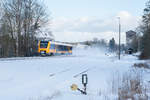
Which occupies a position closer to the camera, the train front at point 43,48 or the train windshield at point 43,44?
the train front at point 43,48

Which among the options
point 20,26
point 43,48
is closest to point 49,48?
point 43,48

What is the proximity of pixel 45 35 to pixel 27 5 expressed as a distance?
23.8ft

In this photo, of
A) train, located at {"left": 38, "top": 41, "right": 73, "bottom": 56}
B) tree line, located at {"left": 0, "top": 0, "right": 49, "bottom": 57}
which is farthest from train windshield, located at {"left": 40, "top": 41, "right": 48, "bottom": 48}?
tree line, located at {"left": 0, "top": 0, "right": 49, "bottom": 57}

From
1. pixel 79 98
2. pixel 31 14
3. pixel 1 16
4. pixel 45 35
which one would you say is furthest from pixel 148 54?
pixel 79 98

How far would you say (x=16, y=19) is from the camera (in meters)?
40.2

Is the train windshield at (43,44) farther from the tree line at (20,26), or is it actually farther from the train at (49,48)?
the tree line at (20,26)

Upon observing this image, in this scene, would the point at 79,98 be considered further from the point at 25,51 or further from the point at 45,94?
the point at 25,51

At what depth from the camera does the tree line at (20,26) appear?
3935cm

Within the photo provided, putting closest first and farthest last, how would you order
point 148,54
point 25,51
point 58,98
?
1. point 58,98
2. point 148,54
3. point 25,51

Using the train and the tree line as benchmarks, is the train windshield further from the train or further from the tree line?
the tree line

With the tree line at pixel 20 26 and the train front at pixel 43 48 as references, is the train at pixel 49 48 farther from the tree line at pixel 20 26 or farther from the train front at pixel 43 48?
the tree line at pixel 20 26

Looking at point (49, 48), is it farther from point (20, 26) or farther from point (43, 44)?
point (20, 26)

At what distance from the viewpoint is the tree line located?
129 feet

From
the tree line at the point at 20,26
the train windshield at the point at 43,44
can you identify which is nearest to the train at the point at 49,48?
the train windshield at the point at 43,44
